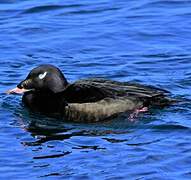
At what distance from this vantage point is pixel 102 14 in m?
21.7

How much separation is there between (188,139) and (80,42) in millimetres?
6613

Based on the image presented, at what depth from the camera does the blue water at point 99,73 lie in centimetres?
1223

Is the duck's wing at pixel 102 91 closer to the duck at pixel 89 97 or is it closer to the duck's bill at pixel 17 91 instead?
the duck at pixel 89 97

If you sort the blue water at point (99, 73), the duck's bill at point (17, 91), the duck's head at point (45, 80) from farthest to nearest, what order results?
the duck's bill at point (17, 91), the duck's head at point (45, 80), the blue water at point (99, 73)

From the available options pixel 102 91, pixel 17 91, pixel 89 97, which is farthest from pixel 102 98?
pixel 17 91

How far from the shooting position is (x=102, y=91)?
14695mm

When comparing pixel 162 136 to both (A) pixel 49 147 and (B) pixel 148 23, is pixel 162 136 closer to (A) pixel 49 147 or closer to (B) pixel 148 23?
(A) pixel 49 147

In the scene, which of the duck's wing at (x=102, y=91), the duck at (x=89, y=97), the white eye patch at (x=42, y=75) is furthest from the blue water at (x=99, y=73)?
the white eye patch at (x=42, y=75)

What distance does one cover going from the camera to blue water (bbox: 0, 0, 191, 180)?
12.2m

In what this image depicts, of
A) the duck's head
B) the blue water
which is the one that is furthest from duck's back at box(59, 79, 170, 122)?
the duck's head

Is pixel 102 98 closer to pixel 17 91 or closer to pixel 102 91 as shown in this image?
pixel 102 91

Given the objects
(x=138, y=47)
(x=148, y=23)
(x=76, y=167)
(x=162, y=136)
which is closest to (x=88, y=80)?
(x=162, y=136)

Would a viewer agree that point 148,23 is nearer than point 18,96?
No

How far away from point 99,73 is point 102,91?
245 cm
